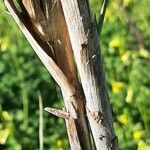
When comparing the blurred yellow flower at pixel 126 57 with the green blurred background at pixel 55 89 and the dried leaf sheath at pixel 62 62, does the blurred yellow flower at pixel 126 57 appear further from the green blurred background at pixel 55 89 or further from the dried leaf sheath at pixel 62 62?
the dried leaf sheath at pixel 62 62

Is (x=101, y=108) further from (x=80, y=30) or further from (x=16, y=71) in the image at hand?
(x=16, y=71)

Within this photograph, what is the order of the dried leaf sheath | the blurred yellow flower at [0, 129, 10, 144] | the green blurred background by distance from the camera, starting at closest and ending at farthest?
the dried leaf sheath
the blurred yellow flower at [0, 129, 10, 144]
the green blurred background

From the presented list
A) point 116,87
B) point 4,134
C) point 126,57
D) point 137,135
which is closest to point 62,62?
point 4,134

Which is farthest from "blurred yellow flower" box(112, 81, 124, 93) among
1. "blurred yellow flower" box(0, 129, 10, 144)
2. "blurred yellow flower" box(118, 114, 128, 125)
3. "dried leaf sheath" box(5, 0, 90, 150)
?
"dried leaf sheath" box(5, 0, 90, 150)

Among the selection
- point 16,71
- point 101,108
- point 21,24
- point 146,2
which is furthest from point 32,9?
point 146,2

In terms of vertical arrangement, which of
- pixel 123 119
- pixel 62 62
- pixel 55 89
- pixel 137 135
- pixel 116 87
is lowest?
pixel 62 62

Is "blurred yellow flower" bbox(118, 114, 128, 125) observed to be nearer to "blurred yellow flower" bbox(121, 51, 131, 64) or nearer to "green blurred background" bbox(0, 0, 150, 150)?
"green blurred background" bbox(0, 0, 150, 150)

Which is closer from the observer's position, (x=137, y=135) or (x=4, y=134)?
(x=4, y=134)

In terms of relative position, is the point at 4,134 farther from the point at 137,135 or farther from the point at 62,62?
the point at 62,62

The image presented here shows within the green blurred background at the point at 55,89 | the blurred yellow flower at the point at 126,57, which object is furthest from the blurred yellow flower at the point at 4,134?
the blurred yellow flower at the point at 126,57

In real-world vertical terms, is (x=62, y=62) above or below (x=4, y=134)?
below
